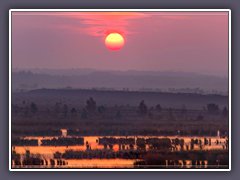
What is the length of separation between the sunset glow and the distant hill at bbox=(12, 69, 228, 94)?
0.26m

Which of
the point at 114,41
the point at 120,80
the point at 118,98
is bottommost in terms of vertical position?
the point at 118,98

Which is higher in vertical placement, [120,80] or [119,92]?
[120,80]

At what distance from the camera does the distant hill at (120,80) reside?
27.1m

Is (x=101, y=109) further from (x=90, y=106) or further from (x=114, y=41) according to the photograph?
(x=114, y=41)

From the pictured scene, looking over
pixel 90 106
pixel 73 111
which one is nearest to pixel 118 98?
pixel 90 106

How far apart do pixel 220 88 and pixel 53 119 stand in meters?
1.69

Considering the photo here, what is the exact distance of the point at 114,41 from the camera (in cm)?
2711

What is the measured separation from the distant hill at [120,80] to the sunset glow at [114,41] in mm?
259

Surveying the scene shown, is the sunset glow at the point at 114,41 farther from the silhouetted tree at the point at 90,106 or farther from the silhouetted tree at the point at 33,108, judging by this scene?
the silhouetted tree at the point at 33,108

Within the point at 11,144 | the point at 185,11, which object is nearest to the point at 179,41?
the point at 185,11

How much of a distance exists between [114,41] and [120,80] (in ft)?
1.29

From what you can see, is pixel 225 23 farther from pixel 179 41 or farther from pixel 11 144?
pixel 11 144

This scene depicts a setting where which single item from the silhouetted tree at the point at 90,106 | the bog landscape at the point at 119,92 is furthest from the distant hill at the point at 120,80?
the silhouetted tree at the point at 90,106

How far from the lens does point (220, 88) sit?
2711 centimetres
